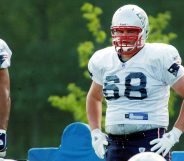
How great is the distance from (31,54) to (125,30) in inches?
1013

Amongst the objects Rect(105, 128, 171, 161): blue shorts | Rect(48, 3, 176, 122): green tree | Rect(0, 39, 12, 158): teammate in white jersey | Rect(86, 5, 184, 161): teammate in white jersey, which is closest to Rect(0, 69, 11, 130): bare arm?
Rect(0, 39, 12, 158): teammate in white jersey

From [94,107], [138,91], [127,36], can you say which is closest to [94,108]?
[94,107]

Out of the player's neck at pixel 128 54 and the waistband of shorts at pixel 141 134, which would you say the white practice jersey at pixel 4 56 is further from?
the waistband of shorts at pixel 141 134

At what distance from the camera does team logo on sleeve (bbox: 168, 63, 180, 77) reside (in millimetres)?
7031

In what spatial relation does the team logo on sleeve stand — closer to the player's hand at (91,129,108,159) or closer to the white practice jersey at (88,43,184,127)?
the white practice jersey at (88,43,184,127)

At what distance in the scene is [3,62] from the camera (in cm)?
761

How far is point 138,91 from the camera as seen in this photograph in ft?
23.2

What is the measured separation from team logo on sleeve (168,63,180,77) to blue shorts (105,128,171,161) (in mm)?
399

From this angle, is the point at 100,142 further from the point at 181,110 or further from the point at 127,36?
the point at 127,36

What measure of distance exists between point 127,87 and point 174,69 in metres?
0.34

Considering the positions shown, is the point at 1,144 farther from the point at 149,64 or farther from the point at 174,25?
the point at 174,25

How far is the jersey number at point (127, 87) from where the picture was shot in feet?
23.2

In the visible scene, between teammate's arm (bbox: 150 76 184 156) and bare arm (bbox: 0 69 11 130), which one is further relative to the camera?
bare arm (bbox: 0 69 11 130)

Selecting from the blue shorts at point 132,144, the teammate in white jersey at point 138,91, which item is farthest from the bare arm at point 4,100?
the blue shorts at point 132,144
